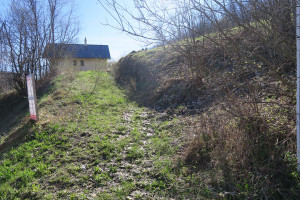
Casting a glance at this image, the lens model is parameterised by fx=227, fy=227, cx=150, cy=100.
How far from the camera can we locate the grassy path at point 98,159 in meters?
3.92

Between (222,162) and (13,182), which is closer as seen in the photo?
(222,162)

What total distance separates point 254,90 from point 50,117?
6797 millimetres

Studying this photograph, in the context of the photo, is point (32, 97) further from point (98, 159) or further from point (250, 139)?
point (250, 139)

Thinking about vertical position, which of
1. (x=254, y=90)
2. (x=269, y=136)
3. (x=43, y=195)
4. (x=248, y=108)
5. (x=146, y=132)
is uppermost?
(x=254, y=90)

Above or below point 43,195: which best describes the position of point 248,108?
above

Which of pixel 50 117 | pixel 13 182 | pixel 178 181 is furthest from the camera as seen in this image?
pixel 50 117

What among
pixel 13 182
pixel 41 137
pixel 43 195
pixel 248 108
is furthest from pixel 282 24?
pixel 41 137

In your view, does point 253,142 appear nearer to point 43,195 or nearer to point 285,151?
point 285,151

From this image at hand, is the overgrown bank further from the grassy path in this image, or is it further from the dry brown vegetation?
the grassy path

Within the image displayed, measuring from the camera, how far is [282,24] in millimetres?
3744

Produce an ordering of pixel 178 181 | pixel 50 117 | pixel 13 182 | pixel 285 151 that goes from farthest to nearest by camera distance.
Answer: pixel 50 117, pixel 13 182, pixel 178 181, pixel 285 151

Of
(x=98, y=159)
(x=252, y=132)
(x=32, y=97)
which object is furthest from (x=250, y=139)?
(x=32, y=97)

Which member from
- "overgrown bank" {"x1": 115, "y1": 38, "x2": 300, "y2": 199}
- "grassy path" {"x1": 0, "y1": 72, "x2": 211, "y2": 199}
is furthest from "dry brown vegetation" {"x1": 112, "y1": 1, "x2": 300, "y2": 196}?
"grassy path" {"x1": 0, "y1": 72, "x2": 211, "y2": 199}

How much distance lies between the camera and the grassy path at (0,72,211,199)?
3.92 metres
